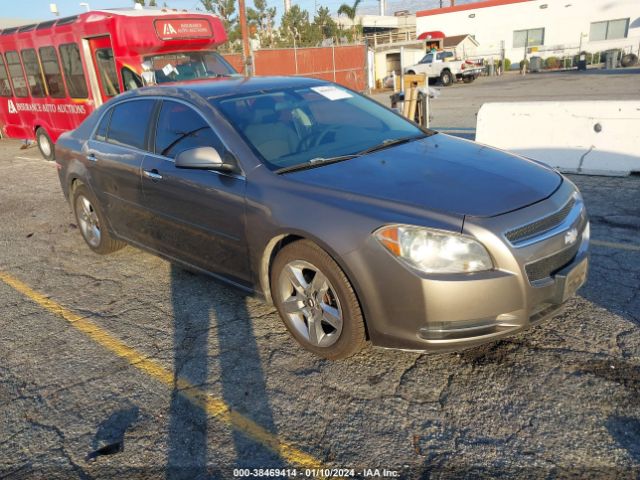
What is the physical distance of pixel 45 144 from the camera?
484 inches

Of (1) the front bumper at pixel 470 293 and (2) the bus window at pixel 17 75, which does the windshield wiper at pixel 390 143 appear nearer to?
(1) the front bumper at pixel 470 293

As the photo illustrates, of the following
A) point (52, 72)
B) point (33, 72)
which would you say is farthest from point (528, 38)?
point (52, 72)

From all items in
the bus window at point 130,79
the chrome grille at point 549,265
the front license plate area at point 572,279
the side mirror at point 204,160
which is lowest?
the front license plate area at point 572,279

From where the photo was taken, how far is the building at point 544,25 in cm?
3844

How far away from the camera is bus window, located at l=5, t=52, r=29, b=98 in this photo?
1238 centimetres

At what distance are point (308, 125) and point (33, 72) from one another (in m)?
10.9

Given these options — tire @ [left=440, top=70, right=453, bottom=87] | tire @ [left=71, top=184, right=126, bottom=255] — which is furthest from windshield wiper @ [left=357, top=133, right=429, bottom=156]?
tire @ [left=440, top=70, right=453, bottom=87]

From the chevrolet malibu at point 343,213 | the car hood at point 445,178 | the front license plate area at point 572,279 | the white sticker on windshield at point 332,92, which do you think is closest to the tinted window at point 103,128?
the chevrolet malibu at point 343,213

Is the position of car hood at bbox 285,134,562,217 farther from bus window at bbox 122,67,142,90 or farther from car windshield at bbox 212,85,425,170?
bus window at bbox 122,67,142,90

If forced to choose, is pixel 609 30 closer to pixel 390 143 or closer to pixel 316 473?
pixel 390 143

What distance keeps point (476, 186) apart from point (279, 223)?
114cm

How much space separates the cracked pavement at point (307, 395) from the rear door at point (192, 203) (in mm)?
455

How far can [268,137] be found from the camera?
11.6ft

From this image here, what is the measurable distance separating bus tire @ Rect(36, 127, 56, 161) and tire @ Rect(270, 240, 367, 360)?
10.9 metres
